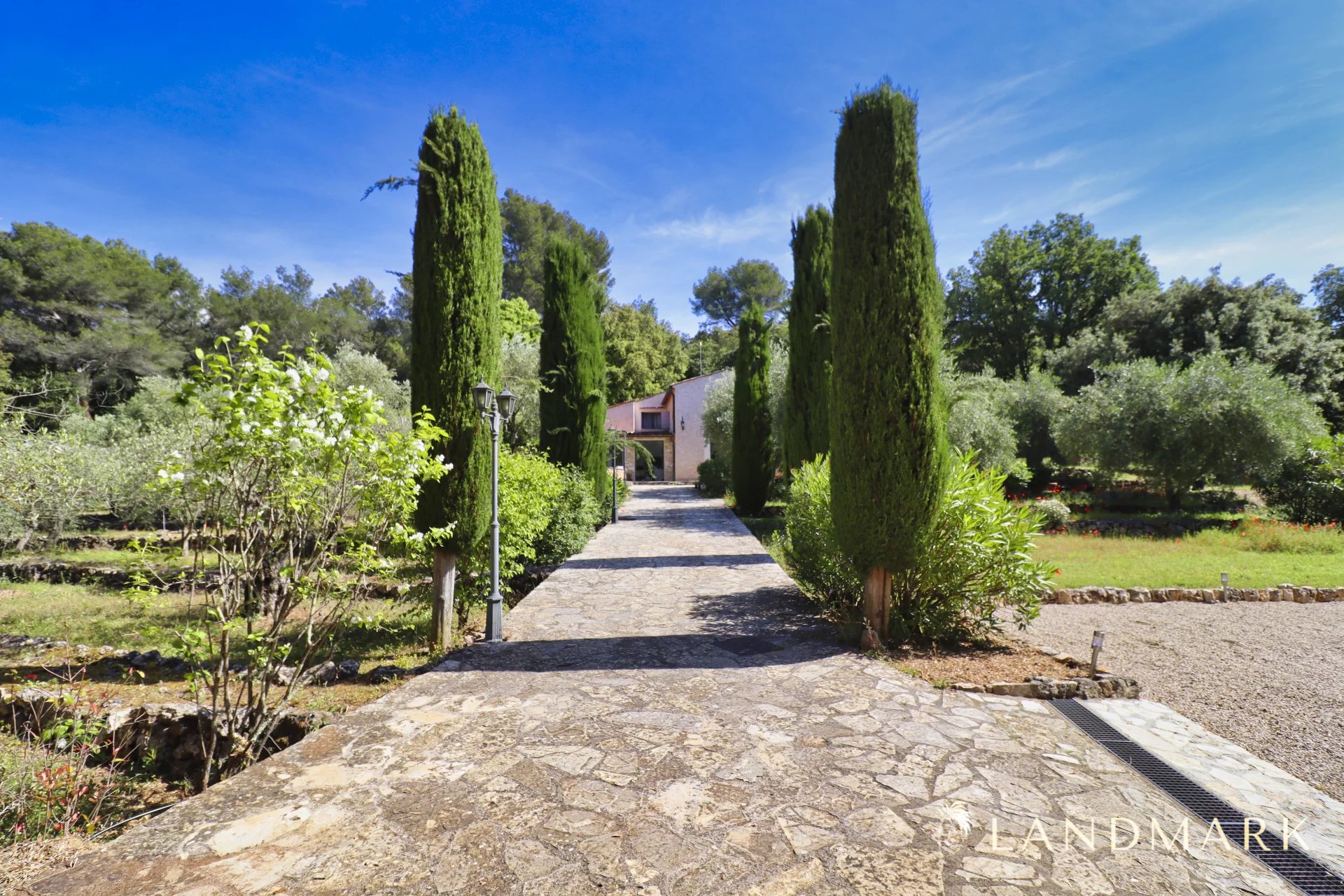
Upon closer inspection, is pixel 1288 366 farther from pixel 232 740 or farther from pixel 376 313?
pixel 376 313

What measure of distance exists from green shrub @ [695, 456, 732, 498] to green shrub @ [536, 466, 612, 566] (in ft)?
35.8

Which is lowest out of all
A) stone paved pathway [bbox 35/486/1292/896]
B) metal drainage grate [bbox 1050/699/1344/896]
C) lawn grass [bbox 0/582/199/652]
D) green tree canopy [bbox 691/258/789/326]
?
lawn grass [bbox 0/582/199/652]

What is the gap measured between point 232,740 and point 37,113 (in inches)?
440

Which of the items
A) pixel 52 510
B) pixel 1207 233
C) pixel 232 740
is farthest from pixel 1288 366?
pixel 52 510

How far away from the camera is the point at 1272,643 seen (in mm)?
5988

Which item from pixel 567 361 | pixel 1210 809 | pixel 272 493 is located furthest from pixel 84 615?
pixel 1210 809

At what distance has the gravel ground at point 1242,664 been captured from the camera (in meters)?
3.83

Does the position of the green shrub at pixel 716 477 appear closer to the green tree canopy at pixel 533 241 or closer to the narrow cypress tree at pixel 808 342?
the narrow cypress tree at pixel 808 342

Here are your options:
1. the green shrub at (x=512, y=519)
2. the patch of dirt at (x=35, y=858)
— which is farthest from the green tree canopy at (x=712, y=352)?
the patch of dirt at (x=35, y=858)

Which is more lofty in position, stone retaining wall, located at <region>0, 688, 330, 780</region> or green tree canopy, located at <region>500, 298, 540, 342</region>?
green tree canopy, located at <region>500, 298, 540, 342</region>

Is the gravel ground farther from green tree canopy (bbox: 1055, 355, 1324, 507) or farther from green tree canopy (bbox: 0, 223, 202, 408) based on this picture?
green tree canopy (bbox: 0, 223, 202, 408)

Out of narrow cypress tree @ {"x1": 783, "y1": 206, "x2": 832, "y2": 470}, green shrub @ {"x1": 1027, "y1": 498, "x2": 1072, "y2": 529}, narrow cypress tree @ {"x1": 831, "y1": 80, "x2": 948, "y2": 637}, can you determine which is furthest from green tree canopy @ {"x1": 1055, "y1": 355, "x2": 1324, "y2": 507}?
narrow cypress tree @ {"x1": 831, "y1": 80, "x2": 948, "y2": 637}

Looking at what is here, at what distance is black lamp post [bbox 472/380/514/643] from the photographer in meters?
5.46

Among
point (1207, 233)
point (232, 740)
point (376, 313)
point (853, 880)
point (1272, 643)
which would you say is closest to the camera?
point (853, 880)
